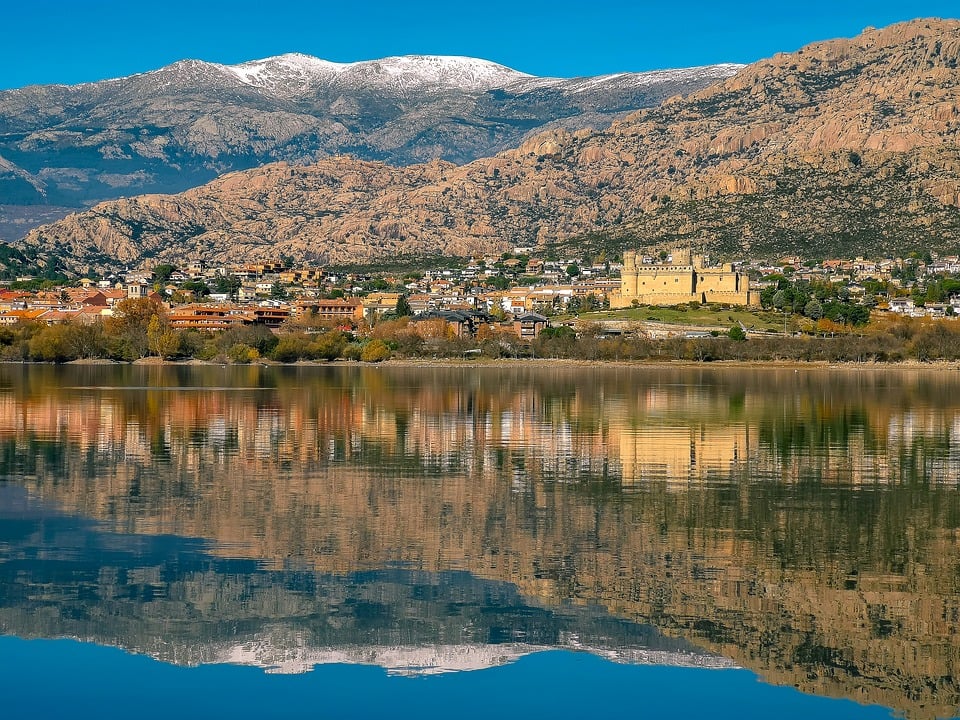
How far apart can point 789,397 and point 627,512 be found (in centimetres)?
4369

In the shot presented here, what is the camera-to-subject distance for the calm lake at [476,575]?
17062 millimetres

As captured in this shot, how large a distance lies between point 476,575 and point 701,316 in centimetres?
12906

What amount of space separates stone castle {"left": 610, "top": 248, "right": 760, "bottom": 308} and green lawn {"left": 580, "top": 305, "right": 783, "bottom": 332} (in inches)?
168

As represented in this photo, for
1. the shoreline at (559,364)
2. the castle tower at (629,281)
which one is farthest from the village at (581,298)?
the shoreline at (559,364)

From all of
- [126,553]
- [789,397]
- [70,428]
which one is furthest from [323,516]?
[789,397]

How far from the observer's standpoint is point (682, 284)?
165m

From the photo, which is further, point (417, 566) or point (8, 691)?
point (417, 566)

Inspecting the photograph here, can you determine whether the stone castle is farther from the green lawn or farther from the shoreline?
the shoreline

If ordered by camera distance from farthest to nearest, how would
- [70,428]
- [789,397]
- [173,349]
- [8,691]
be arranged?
[173,349]
[789,397]
[70,428]
[8,691]

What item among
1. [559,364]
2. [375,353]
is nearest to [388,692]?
[559,364]

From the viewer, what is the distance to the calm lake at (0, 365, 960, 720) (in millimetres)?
17062

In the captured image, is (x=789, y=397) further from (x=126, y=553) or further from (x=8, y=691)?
(x=8, y=691)

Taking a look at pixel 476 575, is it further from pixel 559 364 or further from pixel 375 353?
pixel 375 353

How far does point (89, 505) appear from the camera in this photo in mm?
29125
